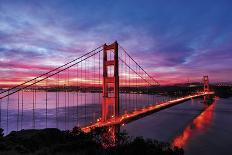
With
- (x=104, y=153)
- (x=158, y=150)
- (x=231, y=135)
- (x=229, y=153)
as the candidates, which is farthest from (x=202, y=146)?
(x=104, y=153)

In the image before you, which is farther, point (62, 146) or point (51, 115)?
point (51, 115)

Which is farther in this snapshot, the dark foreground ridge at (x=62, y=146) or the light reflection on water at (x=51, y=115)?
the light reflection on water at (x=51, y=115)

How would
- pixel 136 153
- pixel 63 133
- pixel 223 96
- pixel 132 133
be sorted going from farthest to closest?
pixel 223 96, pixel 132 133, pixel 63 133, pixel 136 153

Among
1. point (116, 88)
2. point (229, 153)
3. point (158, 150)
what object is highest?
point (116, 88)

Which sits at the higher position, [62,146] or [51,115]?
[62,146]

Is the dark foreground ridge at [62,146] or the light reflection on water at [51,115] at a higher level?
the dark foreground ridge at [62,146]

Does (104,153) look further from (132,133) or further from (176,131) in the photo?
(176,131)

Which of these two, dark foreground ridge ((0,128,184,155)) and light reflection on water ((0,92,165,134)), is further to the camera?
light reflection on water ((0,92,165,134))

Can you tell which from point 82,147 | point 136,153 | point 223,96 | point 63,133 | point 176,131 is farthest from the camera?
point 223,96

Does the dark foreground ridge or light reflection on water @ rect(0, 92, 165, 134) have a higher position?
the dark foreground ridge

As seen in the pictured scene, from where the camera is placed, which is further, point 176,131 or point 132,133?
point 176,131

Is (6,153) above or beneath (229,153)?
above
